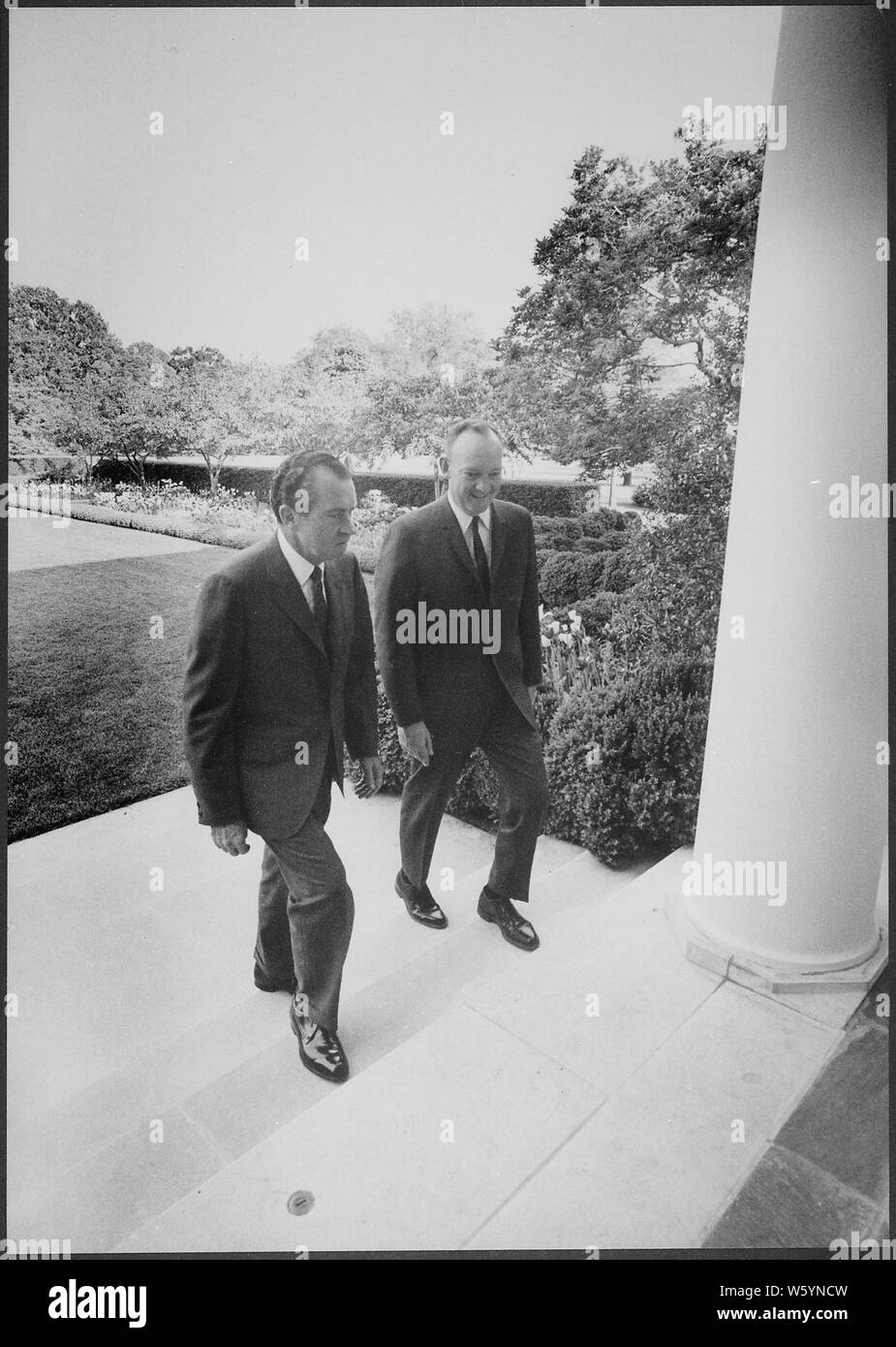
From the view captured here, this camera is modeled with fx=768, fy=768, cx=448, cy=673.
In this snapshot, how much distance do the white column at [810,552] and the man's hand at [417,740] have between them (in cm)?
108

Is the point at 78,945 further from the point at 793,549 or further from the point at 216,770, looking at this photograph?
the point at 793,549

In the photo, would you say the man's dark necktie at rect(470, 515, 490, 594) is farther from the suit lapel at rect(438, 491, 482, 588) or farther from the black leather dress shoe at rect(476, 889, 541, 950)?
the black leather dress shoe at rect(476, 889, 541, 950)

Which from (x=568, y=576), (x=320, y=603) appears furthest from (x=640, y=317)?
(x=320, y=603)

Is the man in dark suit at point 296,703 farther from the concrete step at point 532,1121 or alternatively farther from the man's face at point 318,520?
the concrete step at point 532,1121

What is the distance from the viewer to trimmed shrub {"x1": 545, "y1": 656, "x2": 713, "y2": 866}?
3.37 m

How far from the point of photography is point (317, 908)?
8.03ft

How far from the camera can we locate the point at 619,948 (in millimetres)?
2996

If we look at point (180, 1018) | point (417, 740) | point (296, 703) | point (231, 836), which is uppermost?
point (296, 703)

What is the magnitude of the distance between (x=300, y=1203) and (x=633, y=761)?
85.4 inches

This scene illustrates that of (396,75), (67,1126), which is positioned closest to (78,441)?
(396,75)

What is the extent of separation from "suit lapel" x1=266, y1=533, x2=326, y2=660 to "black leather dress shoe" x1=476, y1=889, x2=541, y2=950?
53.8 inches

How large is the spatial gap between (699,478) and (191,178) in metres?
2.18

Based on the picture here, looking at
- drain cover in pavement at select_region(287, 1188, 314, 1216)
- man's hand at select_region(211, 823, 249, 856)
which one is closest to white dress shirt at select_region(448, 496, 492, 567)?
man's hand at select_region(211, 823, 249, 856)

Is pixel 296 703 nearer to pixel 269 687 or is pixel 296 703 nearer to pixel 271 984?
pixel 269 687
